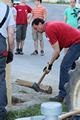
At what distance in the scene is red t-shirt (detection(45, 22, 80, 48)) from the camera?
8.38 m

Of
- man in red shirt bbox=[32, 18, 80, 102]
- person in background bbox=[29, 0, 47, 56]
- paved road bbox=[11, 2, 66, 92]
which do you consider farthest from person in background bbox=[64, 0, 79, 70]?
man in red shirt bbox=[32, 18, 80, 102]

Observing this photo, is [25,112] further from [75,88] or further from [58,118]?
[58,118]

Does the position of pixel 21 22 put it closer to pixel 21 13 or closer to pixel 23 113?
pixel 21 13

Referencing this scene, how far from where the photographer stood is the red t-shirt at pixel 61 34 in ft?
27.5

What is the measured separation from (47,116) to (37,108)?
3181 millimetres

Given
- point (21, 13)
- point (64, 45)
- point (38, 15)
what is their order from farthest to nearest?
point (21, 13)
point (38, 15)
point (64, 45)

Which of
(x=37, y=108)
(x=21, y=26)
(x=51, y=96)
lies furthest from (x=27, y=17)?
(x=37, y=108)

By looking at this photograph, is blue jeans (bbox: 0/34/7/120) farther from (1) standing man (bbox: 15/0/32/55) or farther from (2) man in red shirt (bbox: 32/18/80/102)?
(1) standing man (bbox: 15/0/32/55)

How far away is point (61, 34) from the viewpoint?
8.61 metres

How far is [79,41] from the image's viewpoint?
8.76 meters

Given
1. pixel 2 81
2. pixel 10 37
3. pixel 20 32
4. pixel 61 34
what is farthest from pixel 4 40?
pixel 20 32

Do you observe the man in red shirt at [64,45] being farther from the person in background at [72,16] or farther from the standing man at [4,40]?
the person in background at [72,16]

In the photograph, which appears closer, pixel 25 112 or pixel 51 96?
pixel 25 112

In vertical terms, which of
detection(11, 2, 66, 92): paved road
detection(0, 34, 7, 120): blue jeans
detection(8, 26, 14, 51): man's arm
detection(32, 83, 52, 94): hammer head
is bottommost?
detection(11, 2, 66, 92): paved road
